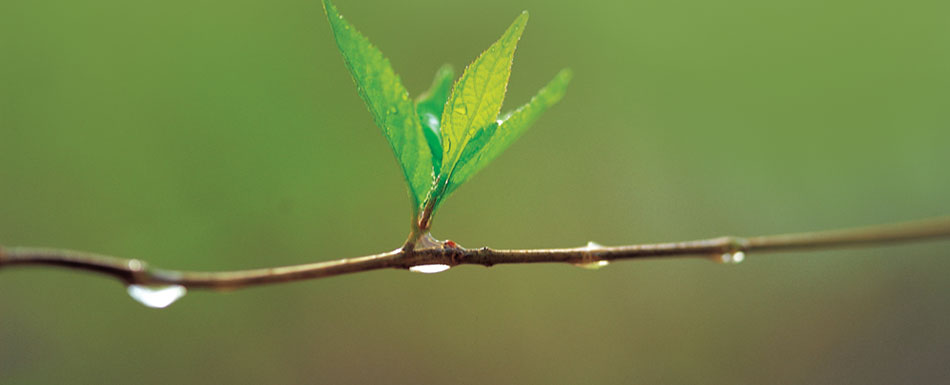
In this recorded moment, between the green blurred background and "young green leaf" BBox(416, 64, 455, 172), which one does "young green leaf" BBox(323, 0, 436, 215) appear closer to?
"young green leaf" BBox(416, 64, 455, 172)

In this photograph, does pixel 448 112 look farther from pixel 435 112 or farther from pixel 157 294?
pixel 157 294

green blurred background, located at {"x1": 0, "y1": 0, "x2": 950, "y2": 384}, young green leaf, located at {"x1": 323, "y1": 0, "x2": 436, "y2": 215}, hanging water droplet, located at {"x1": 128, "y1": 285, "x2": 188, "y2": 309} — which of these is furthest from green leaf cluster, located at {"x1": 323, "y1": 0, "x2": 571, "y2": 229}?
green blurred background, located at {"x1": 0, "y1": 0, "x2": 950, "y2": 384}

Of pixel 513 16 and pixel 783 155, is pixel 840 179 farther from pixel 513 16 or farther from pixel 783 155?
pixel 513 16

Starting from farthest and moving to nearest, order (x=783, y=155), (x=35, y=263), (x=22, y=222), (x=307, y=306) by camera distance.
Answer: (x=783, y=155), (x=307, y=306), (x=22, y=222), (x=35, y=263)

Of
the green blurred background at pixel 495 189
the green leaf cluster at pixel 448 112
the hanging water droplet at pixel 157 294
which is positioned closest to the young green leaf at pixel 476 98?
the green leaf cluster at pixel 448 112

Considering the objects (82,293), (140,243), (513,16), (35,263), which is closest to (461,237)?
(513,16)
